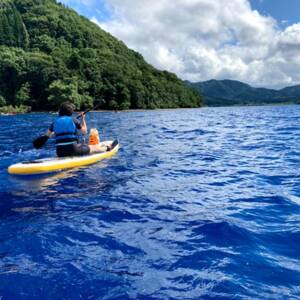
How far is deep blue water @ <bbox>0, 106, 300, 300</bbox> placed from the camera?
13.7 feet

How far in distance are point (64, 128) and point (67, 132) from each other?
0.23 metres

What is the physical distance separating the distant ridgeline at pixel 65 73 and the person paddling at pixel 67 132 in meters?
83.3

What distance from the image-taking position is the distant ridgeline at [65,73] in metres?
101

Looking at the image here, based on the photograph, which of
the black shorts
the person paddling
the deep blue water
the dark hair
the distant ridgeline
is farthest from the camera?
the distant ridgeline

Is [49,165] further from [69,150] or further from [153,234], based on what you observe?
[153,234]

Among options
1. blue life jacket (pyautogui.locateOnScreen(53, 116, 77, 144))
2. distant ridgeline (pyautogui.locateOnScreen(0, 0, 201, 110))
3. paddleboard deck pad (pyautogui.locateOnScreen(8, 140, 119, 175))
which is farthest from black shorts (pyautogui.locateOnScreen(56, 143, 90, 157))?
distant ridgeline (pyautogui.locateOnScreen(0, 0, 201, 110))

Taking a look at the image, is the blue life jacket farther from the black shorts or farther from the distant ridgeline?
the distant ridgeline

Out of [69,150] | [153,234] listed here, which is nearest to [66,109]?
[69,150]

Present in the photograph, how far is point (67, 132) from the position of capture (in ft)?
37.9

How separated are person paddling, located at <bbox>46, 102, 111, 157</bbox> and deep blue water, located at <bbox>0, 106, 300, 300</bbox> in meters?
1.72

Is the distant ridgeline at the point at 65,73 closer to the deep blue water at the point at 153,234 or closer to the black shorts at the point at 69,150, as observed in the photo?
the black shorts at the point at 69,150

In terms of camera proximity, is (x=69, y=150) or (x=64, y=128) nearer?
(x=64, y=128)

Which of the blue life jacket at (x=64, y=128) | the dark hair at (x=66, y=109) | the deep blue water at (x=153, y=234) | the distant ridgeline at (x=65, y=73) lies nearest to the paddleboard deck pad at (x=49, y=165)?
the deep blue water at (x=153, y=234)

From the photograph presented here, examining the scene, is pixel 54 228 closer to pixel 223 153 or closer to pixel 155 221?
pixel 155 221
